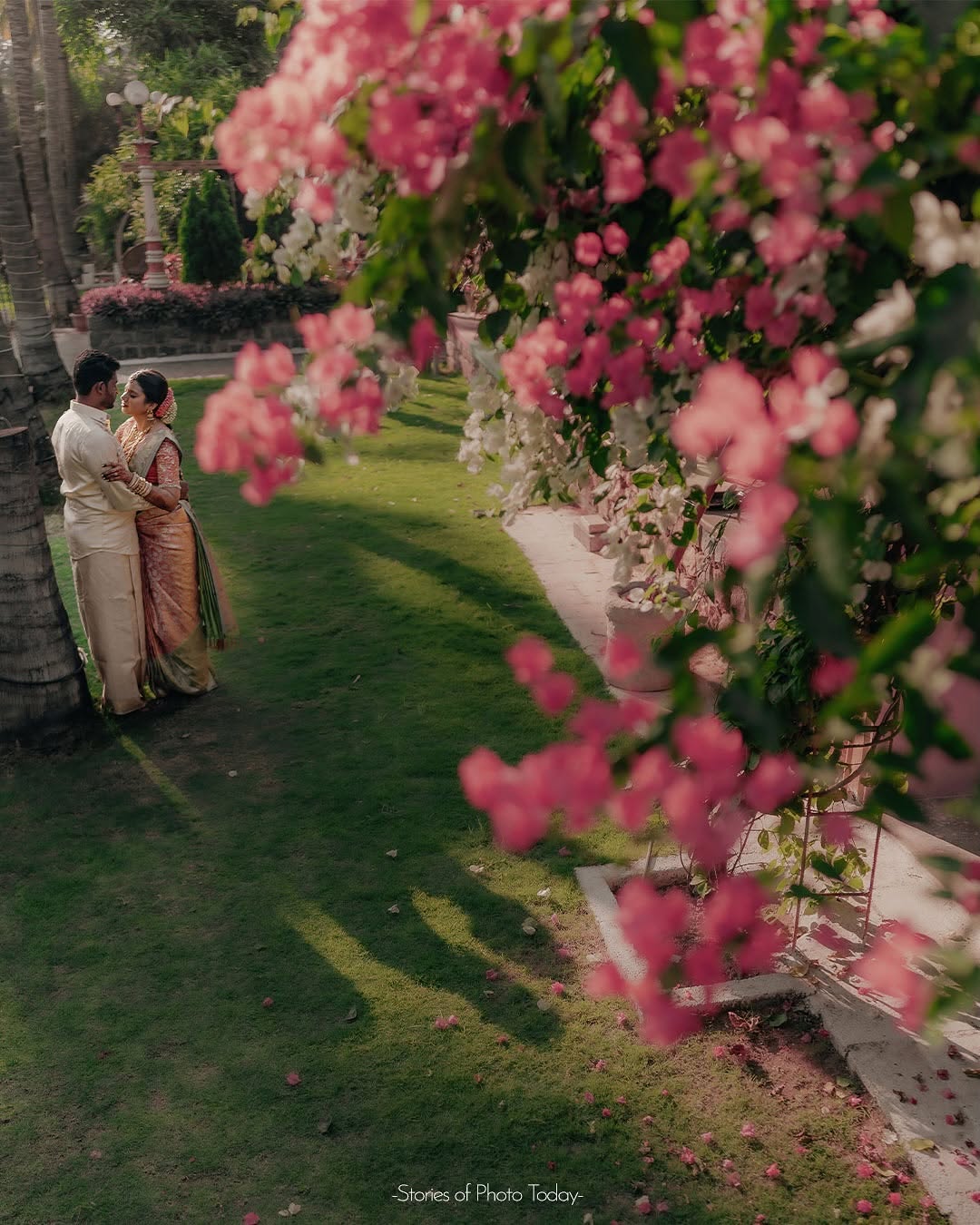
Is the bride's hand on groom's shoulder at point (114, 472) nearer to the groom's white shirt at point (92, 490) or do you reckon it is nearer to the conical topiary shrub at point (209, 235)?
the groom's white shirt at point (92, 490)

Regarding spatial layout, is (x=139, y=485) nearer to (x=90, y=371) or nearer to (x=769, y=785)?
(x=90, y=371)

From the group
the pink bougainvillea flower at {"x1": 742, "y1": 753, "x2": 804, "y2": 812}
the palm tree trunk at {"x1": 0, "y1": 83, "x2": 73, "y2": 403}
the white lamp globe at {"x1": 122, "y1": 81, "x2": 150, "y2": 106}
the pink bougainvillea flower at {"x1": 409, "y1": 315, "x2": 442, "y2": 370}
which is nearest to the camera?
the pink bougainvillea flower at {"x1": 742, "y1": 753, "x2": 804, "y2": 812}

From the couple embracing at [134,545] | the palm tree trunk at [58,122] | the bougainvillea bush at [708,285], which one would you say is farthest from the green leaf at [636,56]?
the palm tree trunk at [58,122]

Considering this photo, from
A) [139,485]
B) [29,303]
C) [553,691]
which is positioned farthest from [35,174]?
[553,691]

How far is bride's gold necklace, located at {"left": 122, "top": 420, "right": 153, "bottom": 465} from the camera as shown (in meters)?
6.16

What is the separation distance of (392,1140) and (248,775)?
2668mm

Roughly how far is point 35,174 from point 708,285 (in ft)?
69.0

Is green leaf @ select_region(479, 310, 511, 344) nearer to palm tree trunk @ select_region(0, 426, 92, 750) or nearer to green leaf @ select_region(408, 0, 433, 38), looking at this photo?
green leaf @ select_region(408, 0, 433, 38)

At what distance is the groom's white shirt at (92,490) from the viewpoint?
5.81m

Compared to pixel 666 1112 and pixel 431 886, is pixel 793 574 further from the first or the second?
pixel 431 886

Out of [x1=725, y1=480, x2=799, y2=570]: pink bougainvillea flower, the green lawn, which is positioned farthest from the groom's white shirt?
[x1=725, y1=480, x2=799, y2=570]: pink bougainvillea flower

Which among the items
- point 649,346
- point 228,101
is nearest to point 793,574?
point 649,346

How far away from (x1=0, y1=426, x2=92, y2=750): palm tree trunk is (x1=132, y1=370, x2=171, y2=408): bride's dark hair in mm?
658

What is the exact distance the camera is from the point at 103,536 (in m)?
6.10
